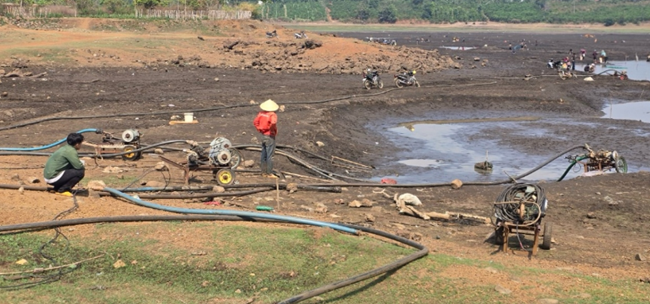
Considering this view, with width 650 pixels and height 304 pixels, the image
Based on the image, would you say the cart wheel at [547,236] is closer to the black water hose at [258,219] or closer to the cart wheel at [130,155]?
the black water hose at [258,219]

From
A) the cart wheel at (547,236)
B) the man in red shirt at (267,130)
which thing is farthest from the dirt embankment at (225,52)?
the cart wheel at (547,236)

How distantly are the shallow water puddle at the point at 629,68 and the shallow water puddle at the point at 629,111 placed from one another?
42.7ft

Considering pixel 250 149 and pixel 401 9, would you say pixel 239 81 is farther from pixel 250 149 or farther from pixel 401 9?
pixel 401 9

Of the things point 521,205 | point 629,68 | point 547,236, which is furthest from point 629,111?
point 521,205

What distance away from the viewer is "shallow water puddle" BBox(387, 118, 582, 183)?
70.8 feet

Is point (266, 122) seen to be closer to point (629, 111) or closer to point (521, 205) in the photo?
point (521, 205)

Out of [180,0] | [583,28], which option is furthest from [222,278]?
[583,28]

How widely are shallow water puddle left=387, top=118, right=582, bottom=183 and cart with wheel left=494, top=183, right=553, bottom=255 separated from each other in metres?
8.05

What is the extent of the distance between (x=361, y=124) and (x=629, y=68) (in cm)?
4002

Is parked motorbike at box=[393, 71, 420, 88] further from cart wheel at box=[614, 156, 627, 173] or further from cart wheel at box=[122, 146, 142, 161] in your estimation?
cart wheel at box=[122, 146, 142, 161]

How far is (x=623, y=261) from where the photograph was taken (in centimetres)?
1163

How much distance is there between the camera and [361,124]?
29.7 metres

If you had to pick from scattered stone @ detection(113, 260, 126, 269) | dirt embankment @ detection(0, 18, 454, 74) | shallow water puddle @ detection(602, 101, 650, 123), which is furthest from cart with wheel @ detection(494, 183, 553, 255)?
dirt embankment @ detection(0, 18, 454, 74)

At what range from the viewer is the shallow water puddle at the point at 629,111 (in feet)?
116
